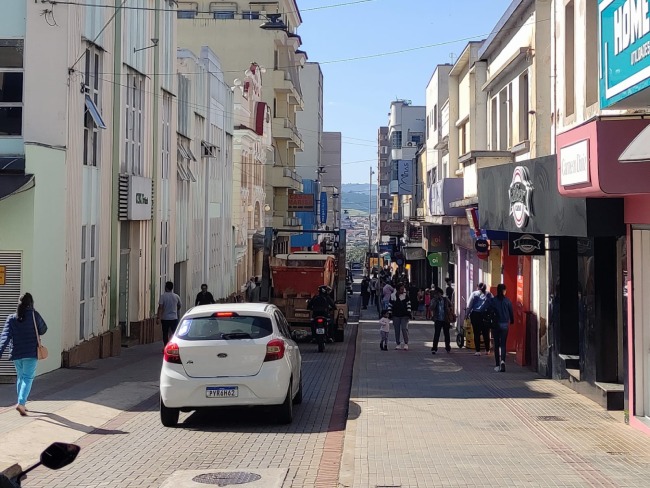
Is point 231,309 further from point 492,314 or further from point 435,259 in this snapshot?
point 435,259

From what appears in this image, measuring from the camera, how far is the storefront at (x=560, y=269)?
13.3 m

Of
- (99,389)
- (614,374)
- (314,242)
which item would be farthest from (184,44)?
(614,374)

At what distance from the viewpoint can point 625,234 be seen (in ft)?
40.3

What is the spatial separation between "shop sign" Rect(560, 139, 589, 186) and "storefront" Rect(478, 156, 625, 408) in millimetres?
555

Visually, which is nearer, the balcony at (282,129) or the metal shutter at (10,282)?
the metal shutter at (10,282)

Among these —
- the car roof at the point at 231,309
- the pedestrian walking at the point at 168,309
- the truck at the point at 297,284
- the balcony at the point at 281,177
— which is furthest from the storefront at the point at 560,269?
the balcony at the point at 281,177

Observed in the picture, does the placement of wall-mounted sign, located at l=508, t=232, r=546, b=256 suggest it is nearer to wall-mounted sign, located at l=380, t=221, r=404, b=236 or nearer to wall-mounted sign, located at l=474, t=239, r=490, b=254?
wall-mounted sign, located at l=474, t=239, r=490, b=254

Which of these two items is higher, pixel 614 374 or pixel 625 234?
pixel 625 234

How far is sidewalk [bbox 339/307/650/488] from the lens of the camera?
942 centimetres

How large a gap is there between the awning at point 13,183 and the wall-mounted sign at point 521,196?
322 inches

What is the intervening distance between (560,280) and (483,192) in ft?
12.9

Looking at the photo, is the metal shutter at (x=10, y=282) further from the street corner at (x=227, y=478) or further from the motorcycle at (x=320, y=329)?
the motorcycle at (x=320, y=329)

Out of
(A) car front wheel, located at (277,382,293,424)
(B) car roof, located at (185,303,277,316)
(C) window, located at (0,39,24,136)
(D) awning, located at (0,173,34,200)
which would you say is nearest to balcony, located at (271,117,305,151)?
(C) window, located at (0,39,24,136)

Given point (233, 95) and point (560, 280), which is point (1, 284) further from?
point (233, 95)
